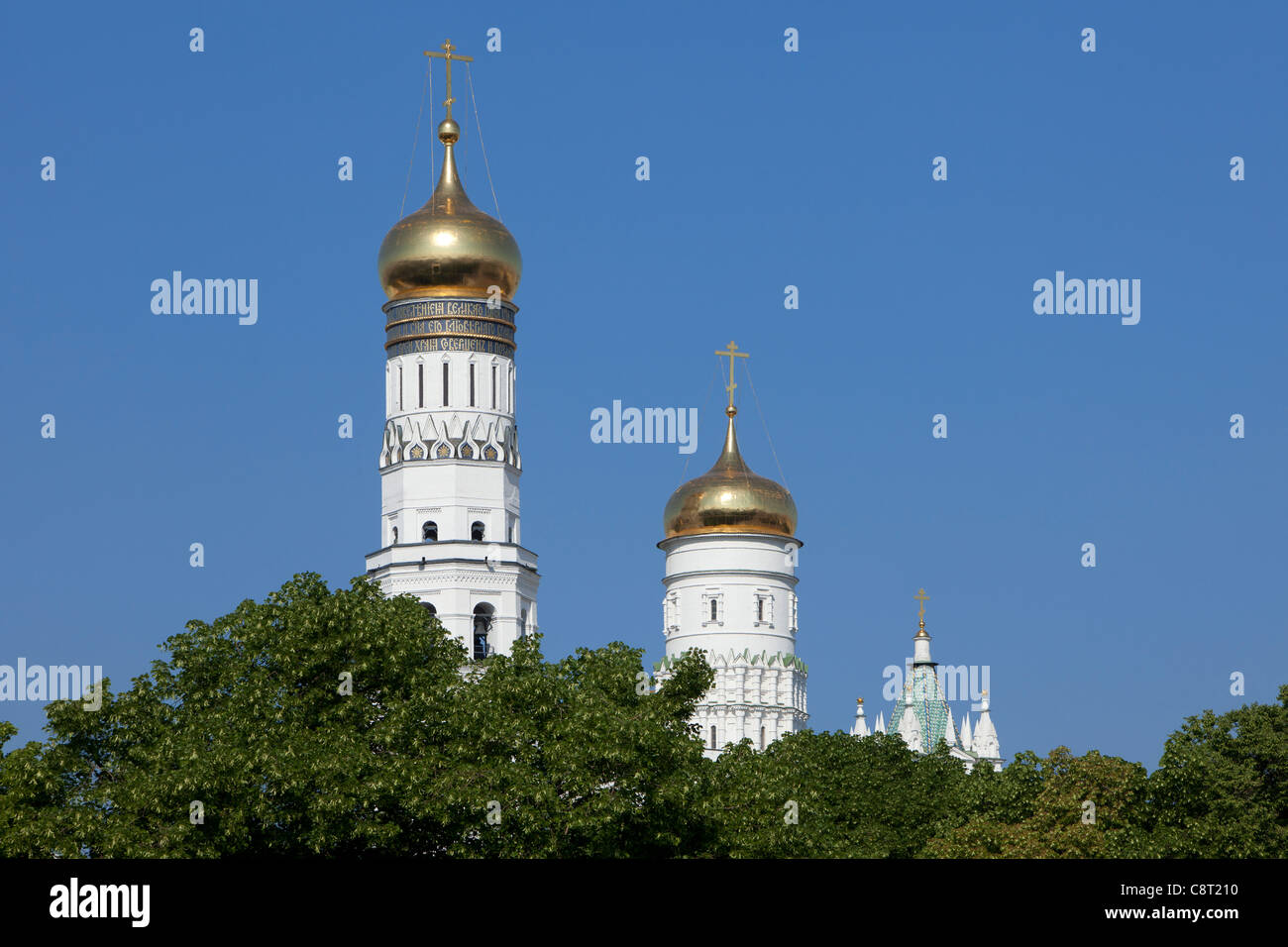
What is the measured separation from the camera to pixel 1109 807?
5088 cm

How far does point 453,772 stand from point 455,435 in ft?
97.8

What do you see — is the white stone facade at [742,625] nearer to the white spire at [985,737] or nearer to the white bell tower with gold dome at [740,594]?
the white bell tower with gold dome at [740,594]

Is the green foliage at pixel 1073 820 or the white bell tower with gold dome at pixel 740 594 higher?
the white bell tower with gold dome at pixel 740 594

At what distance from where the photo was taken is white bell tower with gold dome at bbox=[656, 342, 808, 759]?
93125 mm

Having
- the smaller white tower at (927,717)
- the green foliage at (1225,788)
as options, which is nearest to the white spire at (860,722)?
the smaller white tower at (927,717)

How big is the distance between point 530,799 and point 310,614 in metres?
7.37

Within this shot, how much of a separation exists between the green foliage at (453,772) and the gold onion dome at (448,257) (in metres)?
22.8

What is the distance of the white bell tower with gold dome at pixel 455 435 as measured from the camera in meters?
71.8

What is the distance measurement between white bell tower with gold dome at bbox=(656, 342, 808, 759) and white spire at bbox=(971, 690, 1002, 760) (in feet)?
99.6

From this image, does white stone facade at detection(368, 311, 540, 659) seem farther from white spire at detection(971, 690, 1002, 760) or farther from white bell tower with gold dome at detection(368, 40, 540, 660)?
white spire at detection(971, 690, 1002, 760)

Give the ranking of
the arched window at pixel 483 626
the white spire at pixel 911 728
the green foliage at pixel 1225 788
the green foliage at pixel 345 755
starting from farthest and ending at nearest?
the white spire at pixel 911 728
the arched window at pixel 483 626
the green foliage at pixel 1225 788
the green foliage at pixel 345 755

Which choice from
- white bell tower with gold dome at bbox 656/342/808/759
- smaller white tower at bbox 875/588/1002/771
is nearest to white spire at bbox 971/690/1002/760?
smaller white tower at bbox 875/588/1002/771
